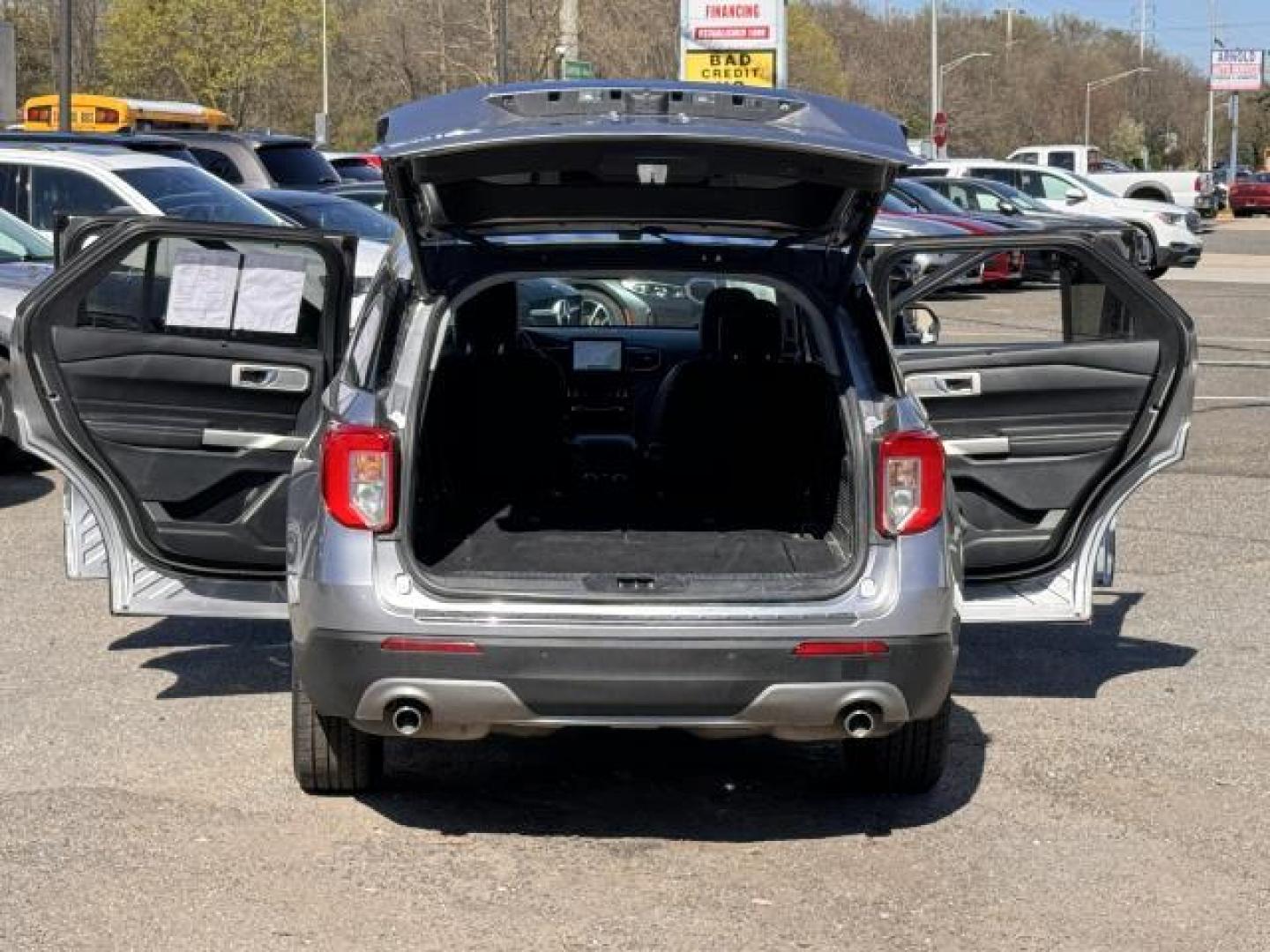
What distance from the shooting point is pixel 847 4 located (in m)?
107

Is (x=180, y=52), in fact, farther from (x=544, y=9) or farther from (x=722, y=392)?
(x=722, y=392)

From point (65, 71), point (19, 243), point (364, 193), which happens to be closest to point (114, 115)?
point (65, 71)

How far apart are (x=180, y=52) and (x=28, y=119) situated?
71.9 ft

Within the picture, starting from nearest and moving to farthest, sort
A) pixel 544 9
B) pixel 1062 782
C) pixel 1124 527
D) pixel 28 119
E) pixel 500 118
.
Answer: pixel 500 118 → pixel 1062 782 → pixel 1124 527 → pixel 28 119 → pixel 544 9

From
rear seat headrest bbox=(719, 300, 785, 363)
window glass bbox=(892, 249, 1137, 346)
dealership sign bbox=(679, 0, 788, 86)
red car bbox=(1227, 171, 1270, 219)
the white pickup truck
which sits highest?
dealership sign bbox=(679, 0, 788, 86)

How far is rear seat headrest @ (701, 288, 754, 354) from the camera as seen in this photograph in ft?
21.5

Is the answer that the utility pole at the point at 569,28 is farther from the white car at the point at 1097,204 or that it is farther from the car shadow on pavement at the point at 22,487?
the car shadow on pavement at the point at 22,487

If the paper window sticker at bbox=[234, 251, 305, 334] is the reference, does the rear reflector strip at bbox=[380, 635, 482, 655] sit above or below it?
below

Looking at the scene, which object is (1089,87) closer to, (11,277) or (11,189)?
(11,189)

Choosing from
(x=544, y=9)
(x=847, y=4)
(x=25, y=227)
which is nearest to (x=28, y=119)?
(x=544, y=9)

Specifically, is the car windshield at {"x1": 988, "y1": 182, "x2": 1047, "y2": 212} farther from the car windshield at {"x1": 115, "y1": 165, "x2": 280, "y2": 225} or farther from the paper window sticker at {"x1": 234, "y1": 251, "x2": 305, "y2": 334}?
the paper window sticker at {"x1": 234, "y1": 251, "x2": 305, "y2": 334}

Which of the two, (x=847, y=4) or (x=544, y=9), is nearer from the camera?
(x=544, y=9)

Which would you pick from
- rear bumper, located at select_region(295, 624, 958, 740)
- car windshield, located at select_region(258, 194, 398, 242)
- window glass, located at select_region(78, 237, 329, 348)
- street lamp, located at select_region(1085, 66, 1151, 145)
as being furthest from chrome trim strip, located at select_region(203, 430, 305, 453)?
street lamp, located at select_region(1085, 66, 1151, 145)

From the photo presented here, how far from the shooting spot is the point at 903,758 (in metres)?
5.94
